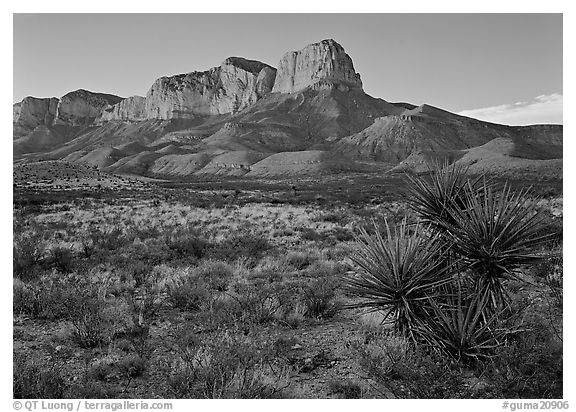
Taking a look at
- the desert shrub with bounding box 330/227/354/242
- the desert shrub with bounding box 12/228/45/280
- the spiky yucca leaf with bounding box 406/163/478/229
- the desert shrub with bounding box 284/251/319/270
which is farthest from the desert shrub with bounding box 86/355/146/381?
the desert shrub with bounding box 330/227/354/242

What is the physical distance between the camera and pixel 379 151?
131375 mm

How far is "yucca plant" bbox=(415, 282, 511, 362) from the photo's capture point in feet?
13.5

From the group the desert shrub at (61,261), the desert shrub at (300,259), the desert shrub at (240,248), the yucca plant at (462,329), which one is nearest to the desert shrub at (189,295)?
the desert shrub at (240,248)

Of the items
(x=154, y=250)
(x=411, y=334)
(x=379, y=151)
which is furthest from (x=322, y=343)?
(x=379, y=151)

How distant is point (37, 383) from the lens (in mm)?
3955

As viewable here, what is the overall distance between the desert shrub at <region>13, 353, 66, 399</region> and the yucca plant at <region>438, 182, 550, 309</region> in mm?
4038

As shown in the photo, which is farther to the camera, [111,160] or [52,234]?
[111,160]

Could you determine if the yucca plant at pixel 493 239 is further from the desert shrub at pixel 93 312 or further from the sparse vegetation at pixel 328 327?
the desert shrub at pixel 93 312

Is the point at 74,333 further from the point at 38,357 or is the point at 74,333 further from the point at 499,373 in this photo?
the point at 499,373

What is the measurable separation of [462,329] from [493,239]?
914 mm

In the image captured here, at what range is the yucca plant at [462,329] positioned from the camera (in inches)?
162

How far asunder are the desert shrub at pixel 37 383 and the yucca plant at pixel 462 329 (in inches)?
137
